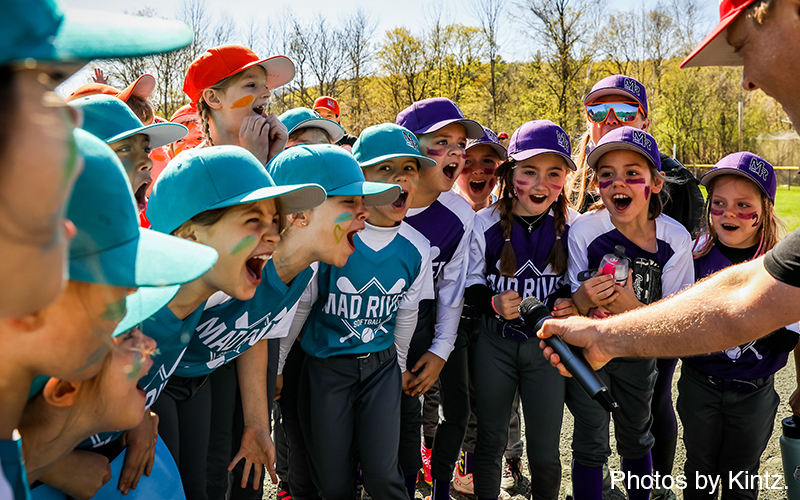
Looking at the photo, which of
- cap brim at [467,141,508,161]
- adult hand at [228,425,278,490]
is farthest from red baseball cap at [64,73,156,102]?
cap brim at [467,141,508,161]

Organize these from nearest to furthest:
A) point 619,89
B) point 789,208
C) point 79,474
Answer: point 79,474 → point 619,89 → point 789,208

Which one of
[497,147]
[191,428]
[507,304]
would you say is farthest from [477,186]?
[191,428]

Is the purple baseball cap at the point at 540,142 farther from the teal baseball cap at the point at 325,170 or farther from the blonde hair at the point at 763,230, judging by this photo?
the teal baseball cap at the point at 325,170

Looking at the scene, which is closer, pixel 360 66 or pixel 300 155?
pixel 300 155

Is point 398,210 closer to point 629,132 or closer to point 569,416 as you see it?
point 629,132

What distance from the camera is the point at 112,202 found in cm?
100

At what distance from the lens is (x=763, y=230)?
3354mm

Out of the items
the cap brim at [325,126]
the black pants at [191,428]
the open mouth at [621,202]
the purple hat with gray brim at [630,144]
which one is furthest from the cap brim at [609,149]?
the black pants at [191,428]

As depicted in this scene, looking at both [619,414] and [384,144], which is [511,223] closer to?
[384,144]

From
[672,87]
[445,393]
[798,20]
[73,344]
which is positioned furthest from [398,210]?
[672,87]

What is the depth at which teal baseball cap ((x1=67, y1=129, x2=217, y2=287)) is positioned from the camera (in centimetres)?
89

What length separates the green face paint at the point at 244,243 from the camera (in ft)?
6.95

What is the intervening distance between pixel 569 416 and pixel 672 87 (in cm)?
3911

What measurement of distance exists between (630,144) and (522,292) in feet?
3.72
